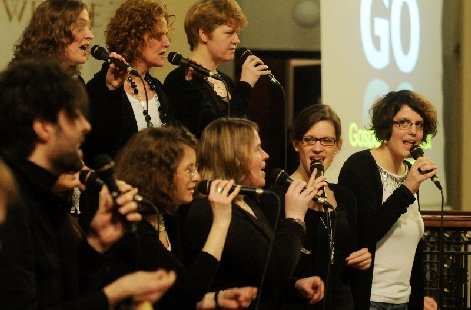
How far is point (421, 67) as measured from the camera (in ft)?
20.2

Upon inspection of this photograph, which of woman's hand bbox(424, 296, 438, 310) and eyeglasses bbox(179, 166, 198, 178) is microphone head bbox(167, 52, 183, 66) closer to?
eyeglasses bbox(179, 166, 198, 178)

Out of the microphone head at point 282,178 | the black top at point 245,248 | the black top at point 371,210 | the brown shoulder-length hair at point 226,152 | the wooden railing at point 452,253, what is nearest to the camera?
the black top at point 245,248

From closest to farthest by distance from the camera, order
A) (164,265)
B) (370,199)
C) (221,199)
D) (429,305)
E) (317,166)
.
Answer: (164,265) → (221,199) → (317,166) → (370,199) → (429,305)

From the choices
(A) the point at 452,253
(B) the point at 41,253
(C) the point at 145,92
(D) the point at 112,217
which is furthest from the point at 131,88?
(A) the point at 452,253

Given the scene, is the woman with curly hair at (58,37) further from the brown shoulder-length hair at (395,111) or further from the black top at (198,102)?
the brown shoulder-length hair at (395,111)

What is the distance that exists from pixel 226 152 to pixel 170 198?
1.46 ft

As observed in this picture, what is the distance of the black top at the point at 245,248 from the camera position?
2.90 metres

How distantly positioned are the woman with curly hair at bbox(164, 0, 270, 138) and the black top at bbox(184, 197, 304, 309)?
0.77 metres

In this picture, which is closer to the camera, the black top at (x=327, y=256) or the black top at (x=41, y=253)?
the black top at (x=41, y=253)

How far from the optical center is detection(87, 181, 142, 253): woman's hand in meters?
2.24

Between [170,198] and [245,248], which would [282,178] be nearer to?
[245,248]

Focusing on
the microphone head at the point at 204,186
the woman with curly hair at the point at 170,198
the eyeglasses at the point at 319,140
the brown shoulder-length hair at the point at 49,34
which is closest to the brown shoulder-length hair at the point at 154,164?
the woman with curly hair at the point at 170,198

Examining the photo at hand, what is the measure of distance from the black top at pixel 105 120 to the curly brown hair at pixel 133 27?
291mm

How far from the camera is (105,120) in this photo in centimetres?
327
